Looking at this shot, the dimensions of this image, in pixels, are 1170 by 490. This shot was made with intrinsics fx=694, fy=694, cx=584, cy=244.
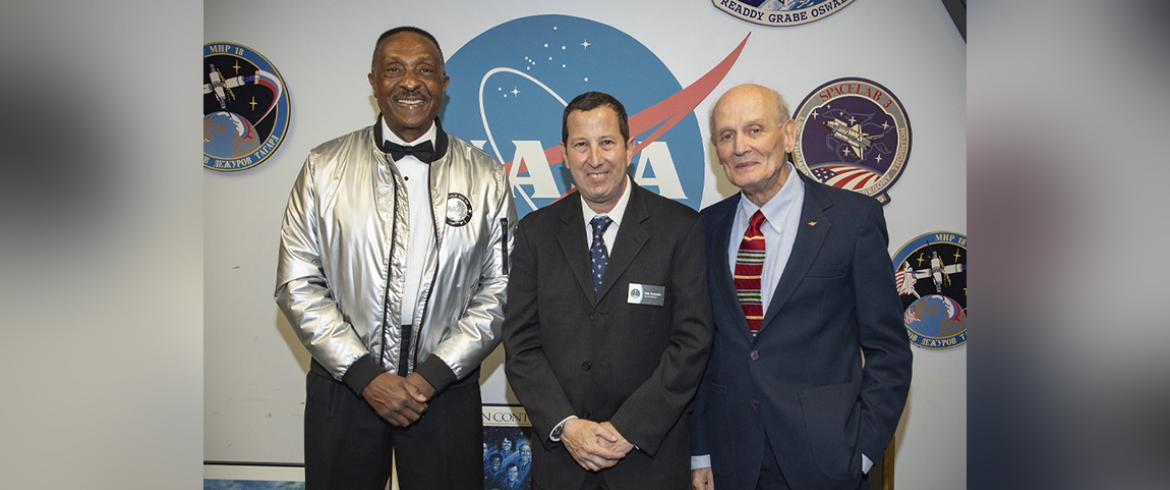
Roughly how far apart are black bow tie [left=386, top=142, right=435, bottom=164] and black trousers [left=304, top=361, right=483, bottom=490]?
757mm

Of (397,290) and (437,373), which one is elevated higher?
(397,290)

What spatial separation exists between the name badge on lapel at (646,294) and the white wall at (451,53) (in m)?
1.44

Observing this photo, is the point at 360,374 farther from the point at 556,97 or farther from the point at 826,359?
the point at 556,97

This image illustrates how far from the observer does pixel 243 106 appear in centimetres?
353

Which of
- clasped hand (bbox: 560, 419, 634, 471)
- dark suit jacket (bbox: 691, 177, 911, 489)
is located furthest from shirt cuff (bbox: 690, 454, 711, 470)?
clasped hand (bbox: 560, 419, 634, 471)

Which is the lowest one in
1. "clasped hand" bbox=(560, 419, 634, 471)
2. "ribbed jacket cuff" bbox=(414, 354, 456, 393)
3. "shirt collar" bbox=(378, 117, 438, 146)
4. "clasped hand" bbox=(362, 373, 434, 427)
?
"clasped hand" bbox=(560, 419, 634, 471)

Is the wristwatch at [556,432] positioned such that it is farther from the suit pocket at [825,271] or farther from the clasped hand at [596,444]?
the suit pocket at [825,271]

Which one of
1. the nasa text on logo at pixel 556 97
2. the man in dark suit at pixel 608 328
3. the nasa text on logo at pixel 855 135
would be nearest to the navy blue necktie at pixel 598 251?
the man in dark suit at pixel 608 328

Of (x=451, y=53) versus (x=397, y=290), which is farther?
(x=451, y=53)

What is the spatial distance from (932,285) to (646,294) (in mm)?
1974

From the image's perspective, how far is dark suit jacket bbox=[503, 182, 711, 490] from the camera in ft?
6.57

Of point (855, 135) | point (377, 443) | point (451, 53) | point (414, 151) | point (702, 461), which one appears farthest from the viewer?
point (451, 53)

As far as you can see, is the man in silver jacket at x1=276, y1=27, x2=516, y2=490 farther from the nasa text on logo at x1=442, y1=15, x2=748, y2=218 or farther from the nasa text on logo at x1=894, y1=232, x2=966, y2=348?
the nasa text on logo at x1=894, y1=232, x2=966, y2=348

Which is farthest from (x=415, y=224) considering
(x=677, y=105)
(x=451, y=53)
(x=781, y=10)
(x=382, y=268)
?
(x=781, y=10)
